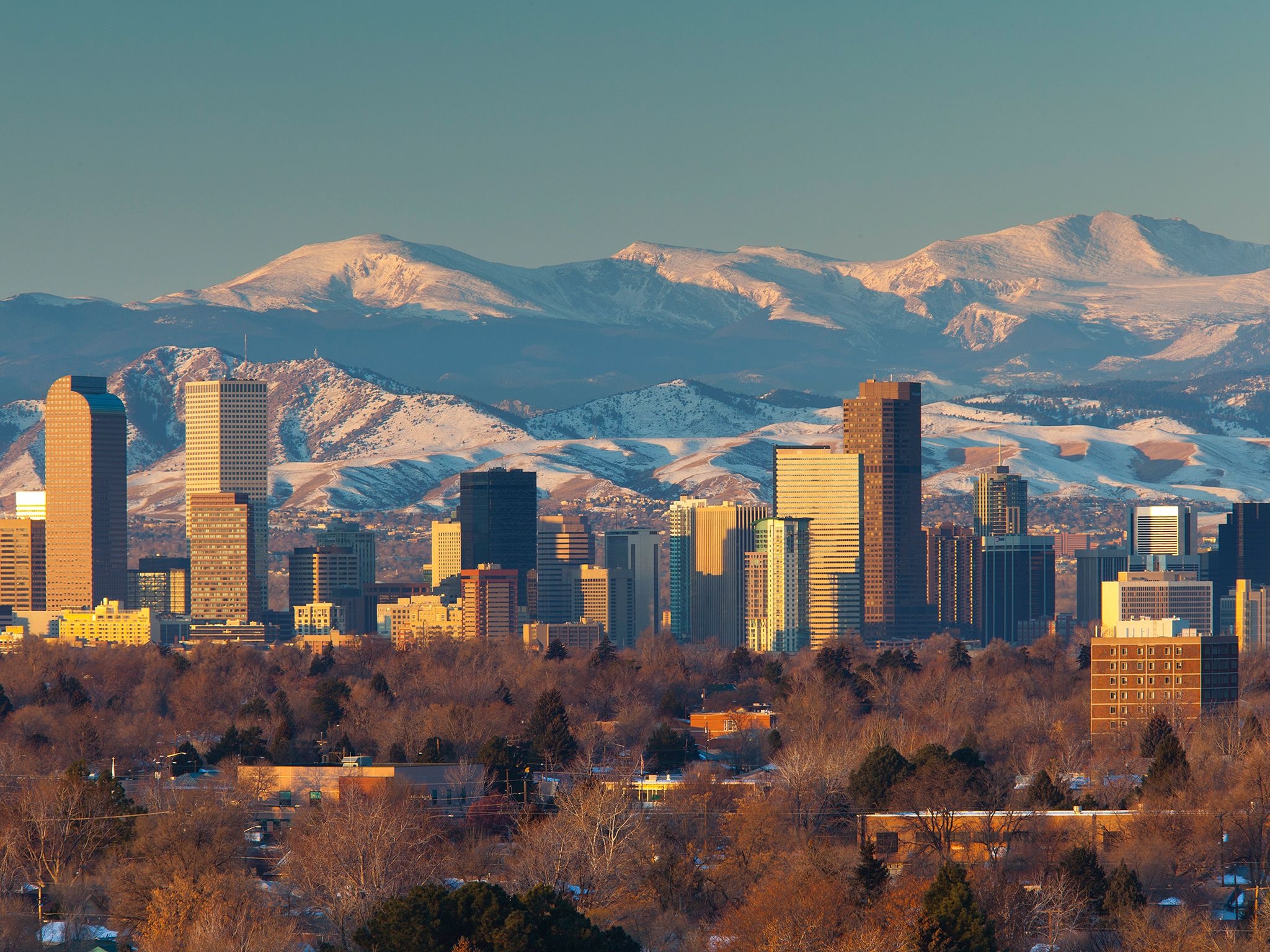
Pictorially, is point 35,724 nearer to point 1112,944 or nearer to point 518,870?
point 518,870

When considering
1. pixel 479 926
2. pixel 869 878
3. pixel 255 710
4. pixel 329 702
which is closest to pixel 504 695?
pixel 329 702

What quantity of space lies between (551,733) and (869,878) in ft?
182

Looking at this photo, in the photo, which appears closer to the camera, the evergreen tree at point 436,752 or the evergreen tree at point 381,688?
the evergreen tree at point 436,752

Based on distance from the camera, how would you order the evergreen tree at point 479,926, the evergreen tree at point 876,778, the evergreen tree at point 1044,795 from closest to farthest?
the evergreen tree at point 479,926 < the evergreen tree at point 1044,795 < the evergreen tree at point 876,778

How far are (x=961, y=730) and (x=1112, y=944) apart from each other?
62890mm

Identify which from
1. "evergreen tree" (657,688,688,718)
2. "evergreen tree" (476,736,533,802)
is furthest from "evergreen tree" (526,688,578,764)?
"evergreen tree" (657,688,688,718)

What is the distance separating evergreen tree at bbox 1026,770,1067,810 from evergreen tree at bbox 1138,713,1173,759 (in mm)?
18159

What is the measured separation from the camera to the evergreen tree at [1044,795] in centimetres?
10850

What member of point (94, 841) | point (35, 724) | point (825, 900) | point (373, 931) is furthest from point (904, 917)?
point (35, 724)

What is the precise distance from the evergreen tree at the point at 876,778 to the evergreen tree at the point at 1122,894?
20.5m

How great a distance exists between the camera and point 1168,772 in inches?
4363

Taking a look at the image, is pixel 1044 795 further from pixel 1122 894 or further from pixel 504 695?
pixel 504 695

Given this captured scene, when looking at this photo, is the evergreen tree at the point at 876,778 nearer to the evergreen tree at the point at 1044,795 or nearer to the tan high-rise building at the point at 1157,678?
the evergreen tree at the point at 1044,795

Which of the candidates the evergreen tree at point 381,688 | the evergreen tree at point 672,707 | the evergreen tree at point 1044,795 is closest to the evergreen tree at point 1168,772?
the evergreen tree at point 1044,795
